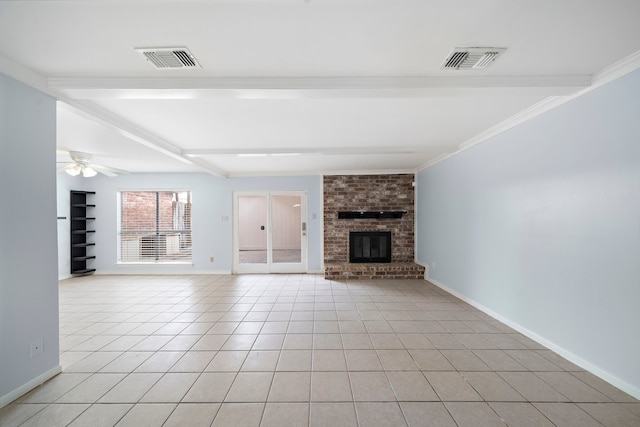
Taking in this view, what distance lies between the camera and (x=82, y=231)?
581cm

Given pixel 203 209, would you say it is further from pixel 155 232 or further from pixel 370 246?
pixel 370 246

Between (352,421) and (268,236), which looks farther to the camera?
(268,236)

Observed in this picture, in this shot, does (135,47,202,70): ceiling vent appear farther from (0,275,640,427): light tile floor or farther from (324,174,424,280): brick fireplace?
(324,174,424,280): brick fireplace

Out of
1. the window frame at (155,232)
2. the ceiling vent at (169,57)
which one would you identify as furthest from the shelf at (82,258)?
the ceiling vent at (169,57)

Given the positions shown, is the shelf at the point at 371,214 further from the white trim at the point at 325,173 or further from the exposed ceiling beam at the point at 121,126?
the exposed ceiling beam at the point at 121,126

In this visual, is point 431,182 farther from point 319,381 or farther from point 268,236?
point 319,381

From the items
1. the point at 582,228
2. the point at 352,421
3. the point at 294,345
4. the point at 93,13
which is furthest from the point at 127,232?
the point at 582,228

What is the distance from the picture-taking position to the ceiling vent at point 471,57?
1710mm

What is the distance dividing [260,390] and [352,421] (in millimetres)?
736

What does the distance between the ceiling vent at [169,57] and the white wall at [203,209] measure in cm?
434

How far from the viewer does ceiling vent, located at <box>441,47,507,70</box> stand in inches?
67.3

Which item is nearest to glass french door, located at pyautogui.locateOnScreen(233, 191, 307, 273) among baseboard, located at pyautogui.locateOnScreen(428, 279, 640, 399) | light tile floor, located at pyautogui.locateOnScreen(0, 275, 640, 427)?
light tile floor, located at pyautogui.locateOnScreen(0, 275, 640, 427)

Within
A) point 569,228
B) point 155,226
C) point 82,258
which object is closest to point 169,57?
point 569,228

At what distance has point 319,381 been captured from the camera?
2.12 m
